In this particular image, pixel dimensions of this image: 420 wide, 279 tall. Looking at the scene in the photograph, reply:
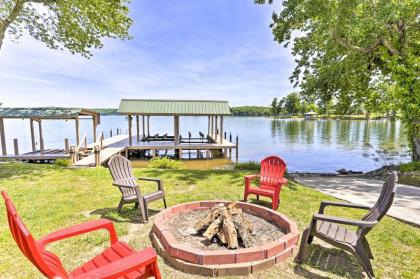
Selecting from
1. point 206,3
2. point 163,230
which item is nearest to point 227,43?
point 206,3

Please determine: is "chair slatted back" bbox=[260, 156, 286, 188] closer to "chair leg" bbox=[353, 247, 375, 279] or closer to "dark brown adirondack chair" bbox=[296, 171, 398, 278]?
"dark brown adirondack chair" bbox=[296, 171, 398, 278]

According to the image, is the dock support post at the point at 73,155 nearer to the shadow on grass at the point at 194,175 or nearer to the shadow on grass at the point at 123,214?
the shadow on grass at the point at 194,175

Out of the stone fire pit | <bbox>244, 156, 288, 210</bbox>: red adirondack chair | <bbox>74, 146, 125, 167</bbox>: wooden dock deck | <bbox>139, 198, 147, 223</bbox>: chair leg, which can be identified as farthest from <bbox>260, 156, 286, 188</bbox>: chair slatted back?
<bbox>74, 146, 125, 167</bbox>: wooden dock deck

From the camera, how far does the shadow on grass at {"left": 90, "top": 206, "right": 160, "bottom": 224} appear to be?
167 inches

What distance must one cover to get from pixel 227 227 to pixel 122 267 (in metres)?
1.69

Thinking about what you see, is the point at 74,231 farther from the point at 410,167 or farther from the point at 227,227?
the point at 410,167

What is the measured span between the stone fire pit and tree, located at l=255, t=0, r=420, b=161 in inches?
294

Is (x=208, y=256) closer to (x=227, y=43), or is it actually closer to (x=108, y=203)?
(x=108, y=203)

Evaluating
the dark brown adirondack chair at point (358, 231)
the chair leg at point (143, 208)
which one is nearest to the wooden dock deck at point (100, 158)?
the chair leg at point (143, 208)

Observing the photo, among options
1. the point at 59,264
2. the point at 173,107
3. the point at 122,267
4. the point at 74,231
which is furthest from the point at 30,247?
the point at 173,107

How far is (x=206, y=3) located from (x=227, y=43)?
6.73 meters

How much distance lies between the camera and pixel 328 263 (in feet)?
9.72

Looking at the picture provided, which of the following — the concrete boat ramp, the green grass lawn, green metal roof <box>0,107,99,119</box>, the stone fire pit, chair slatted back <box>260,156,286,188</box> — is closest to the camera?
the stone fire pit

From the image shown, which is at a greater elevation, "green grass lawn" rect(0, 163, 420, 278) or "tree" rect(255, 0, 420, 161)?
"tree" rect(255, 0, 420, 161)
